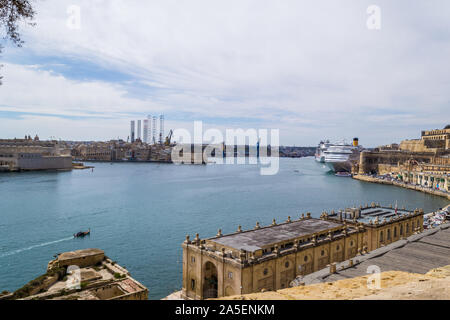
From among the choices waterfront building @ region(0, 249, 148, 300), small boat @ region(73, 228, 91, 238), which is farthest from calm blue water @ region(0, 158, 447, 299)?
waterfront building @ region(0, 249, 148, 300)

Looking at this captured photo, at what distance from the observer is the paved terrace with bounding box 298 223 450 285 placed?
14.5 metres

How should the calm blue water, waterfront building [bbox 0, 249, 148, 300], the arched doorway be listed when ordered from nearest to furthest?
waterfront building [bbox 0, 249, 148, 300]
the arched doorway
the calm blue water

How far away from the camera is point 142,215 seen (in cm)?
4347

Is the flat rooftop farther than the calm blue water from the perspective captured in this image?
No

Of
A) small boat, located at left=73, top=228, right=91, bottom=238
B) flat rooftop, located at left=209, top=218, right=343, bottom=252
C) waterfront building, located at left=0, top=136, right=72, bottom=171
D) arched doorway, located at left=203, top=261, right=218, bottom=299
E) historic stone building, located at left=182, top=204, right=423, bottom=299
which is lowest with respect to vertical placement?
small boat, located at left=73, top=228, right=91, bottom=238

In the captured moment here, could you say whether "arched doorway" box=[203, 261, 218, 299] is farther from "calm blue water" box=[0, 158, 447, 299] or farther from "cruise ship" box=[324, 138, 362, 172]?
"cruise ship" box=[324, 138, 362, 172]

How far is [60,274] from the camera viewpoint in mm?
18391

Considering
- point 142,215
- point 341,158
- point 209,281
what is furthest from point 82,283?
point 341,158

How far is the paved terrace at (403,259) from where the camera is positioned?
14.5m

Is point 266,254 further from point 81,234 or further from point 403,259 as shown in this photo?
point 81,234

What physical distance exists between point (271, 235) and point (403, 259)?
293 inches

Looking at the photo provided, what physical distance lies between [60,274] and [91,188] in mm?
53209

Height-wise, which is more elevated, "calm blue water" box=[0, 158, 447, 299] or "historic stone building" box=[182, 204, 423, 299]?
"historic stone building" box=[182, 204, 423, 299]

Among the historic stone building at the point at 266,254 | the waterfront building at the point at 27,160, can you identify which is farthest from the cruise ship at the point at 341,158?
the waterfront building at the point at 27,160
